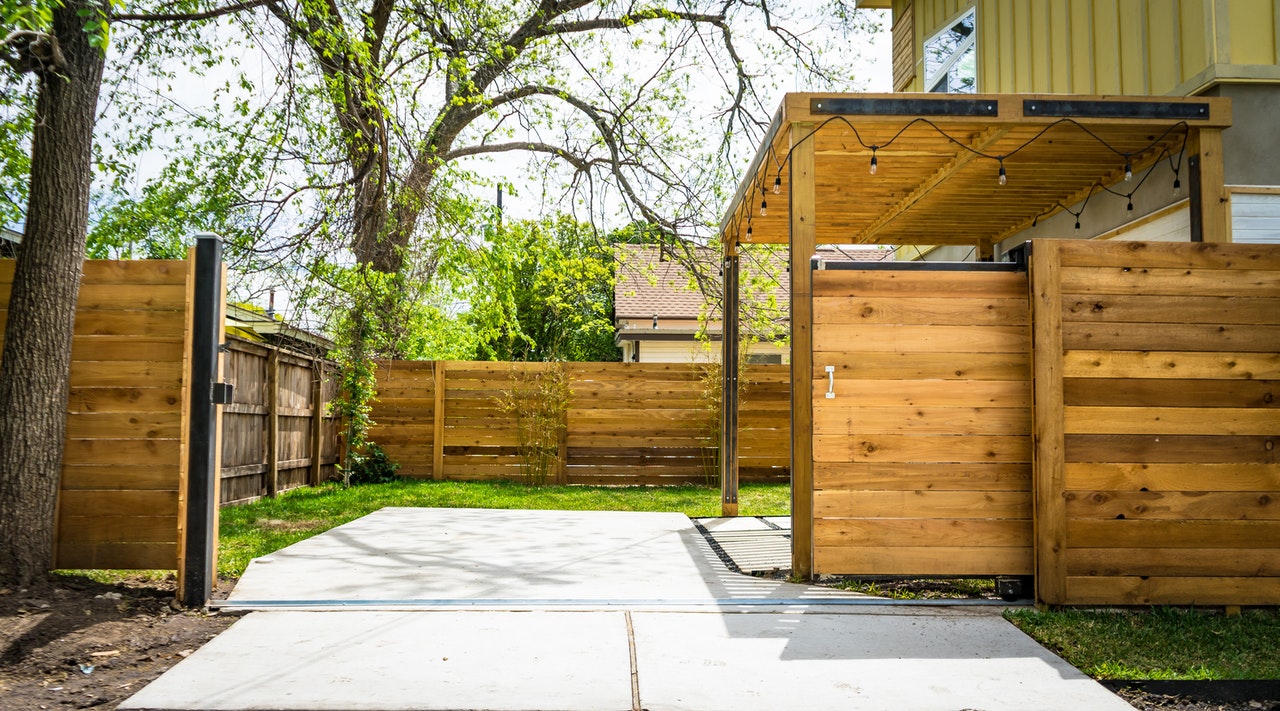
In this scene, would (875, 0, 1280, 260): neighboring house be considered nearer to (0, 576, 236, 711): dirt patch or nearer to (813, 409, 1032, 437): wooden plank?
(813, 409, 1032, 437): wooden plank

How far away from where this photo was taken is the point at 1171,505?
4617 millimetres

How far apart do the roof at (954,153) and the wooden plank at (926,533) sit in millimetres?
1772

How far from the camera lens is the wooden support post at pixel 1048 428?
15.1 ft

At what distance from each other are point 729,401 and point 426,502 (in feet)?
11.5

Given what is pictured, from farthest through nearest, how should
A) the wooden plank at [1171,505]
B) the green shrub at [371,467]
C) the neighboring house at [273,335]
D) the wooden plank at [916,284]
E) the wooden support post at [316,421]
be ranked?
the green shrub at [371,467] → the wooden support post at [316,421] → the neighboring house at [273,335] → the wooden plank at [916,284] → the wooden plank at [1171,505]

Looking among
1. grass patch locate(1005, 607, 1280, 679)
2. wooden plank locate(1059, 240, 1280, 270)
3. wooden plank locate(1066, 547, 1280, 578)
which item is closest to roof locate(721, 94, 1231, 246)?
wooden plank locate(1059, 240, 1280, 270)

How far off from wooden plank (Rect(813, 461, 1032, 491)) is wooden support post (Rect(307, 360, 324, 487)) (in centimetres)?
792

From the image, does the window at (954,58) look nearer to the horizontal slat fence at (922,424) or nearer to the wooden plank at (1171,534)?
the horizontal slat fence at (922,424)

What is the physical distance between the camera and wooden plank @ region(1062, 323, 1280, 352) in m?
4.70

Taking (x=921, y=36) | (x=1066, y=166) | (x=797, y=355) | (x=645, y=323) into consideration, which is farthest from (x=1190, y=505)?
(x=645, y=323)

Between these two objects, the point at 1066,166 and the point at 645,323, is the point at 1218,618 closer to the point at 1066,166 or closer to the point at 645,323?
the point at 1066,166

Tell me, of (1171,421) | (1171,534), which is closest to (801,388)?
(1171,421)

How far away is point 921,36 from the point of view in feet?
35.6

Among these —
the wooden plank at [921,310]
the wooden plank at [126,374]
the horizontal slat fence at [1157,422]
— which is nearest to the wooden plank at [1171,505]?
the horizontal slat fence at [1157,422]
